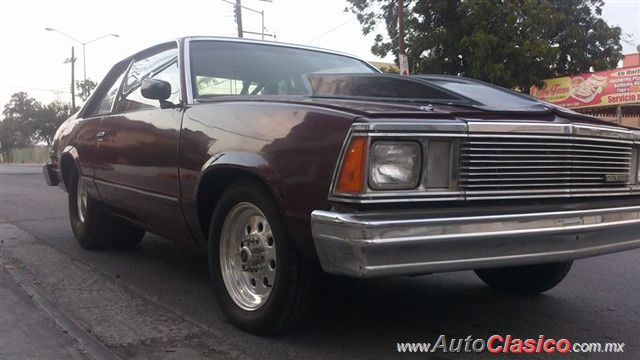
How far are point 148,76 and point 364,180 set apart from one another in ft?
9.49

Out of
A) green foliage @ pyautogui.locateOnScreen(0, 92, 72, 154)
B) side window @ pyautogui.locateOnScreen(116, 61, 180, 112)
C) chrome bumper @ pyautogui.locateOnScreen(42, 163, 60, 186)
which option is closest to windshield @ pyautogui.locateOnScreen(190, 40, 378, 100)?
side window @ pyautogui.locateOnScreen(116, 61, 180, 112)

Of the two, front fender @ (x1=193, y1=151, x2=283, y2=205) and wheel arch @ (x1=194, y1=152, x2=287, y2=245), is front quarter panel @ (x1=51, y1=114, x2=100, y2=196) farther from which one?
front fender @ (x1=193, y1=151, x2=283, y2=205)

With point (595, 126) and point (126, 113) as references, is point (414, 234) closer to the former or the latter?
point (595, 126)

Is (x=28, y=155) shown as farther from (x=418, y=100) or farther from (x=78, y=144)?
(x=418, y=100)

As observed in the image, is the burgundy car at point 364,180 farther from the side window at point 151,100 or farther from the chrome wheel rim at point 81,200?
the chrome wheel rim at point 81,200

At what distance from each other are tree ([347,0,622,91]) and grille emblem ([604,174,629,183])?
17691 millimetres

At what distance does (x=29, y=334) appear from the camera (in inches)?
137

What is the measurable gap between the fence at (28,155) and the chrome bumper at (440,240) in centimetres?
5750

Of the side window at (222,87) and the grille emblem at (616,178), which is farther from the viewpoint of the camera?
the side window at (222,87)

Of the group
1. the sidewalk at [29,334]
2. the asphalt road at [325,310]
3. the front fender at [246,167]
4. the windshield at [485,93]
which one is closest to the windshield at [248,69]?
the front fender at [246,167]

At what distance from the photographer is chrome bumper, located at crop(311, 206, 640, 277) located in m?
2.55

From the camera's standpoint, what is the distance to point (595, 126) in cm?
320

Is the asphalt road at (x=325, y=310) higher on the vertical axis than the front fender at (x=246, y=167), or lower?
lower

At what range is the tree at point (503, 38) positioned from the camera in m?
20.7
